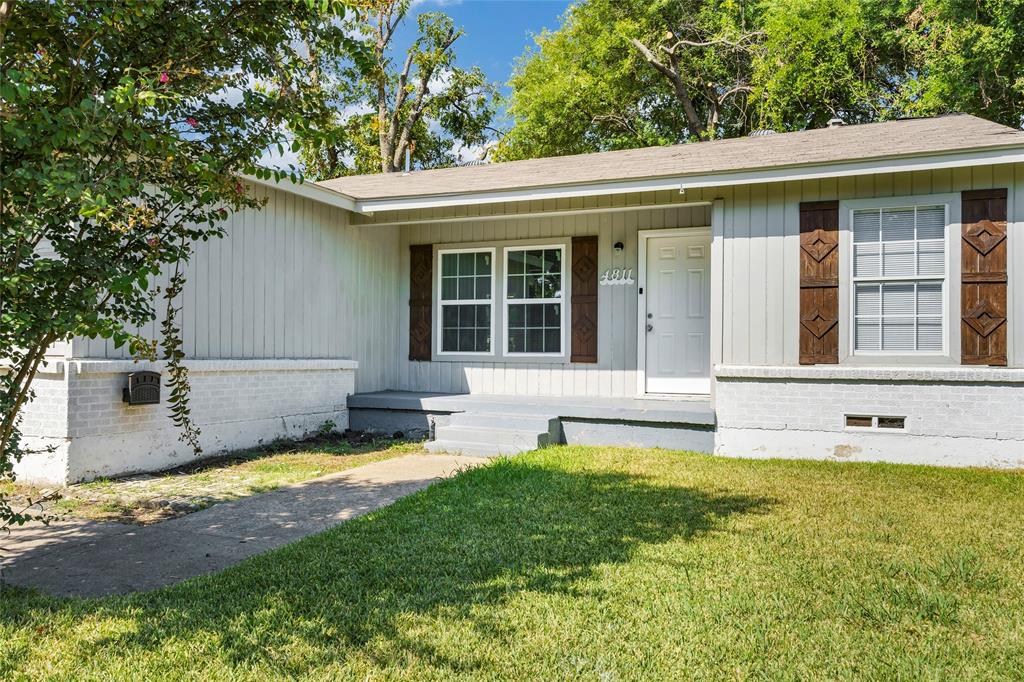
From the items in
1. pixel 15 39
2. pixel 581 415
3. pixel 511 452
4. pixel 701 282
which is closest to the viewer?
pixel 15 39

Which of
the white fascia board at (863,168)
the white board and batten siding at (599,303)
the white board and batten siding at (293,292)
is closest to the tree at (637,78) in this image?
the white board and batten siding at (599,303)

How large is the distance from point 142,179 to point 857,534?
4.10 meters

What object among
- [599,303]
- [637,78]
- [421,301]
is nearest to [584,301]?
[599,303]

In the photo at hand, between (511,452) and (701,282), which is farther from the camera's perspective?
(701,282)

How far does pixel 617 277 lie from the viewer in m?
8.00

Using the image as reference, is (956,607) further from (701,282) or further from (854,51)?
(854,51)

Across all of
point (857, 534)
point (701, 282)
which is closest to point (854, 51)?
point (701, 282)

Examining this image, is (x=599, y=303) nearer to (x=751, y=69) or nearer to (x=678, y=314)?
(x=678, y=314)

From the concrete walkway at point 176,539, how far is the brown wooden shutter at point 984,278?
4773 millimetres

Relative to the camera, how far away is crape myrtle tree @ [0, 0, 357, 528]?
97.0 inches

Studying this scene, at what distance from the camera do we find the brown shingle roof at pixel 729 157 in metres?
5.97

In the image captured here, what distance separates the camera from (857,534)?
377cm

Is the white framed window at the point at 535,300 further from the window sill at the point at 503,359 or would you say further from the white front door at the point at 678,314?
the white front door at the point at 678,314

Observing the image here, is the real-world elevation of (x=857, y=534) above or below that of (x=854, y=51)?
below
